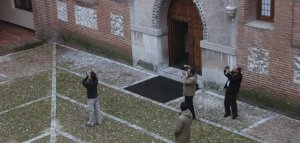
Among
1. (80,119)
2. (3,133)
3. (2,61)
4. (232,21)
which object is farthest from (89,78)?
(2,61)

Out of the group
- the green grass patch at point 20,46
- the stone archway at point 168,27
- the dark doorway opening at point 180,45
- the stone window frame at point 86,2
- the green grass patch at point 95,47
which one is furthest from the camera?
the green grass patch at point 20,46

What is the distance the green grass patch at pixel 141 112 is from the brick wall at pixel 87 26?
7.11 ft

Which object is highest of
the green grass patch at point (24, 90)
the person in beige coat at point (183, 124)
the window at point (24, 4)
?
the window at point (24, 4)

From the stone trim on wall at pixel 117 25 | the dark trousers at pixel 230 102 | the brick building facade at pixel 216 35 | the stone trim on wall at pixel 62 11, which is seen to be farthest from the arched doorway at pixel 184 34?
the stone trim on wall at pixel 62 11

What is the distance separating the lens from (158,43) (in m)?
17.7

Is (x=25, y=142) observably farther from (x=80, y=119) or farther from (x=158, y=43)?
(x=158, y=43)

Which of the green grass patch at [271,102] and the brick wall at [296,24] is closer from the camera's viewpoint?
the brick wall at [296,24]

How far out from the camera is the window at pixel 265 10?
14.5m

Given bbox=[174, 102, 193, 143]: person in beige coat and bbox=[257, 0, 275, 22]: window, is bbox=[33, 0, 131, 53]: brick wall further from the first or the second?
bbox=[174, 102, 193, 143]: person in beige coat

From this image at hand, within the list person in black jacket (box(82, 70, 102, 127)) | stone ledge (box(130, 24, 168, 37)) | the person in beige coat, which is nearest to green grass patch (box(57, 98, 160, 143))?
person in black jacket (box(82, 70, 102, 127))

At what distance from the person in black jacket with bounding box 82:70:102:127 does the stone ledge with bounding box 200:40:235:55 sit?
3703 millimetres

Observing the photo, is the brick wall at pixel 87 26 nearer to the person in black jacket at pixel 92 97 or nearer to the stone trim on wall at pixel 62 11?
the stone trim on wall at pixel 62 11

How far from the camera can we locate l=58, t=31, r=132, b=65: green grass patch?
62.3 feet

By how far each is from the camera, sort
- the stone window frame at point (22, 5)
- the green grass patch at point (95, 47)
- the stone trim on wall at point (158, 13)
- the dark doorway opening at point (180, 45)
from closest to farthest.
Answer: the stone trim on wall at point (158, 13) → the dark doorway opening at point (180, 45) → the green grass patch at point (95, 47) → the stone window frame at point (22, 5)
